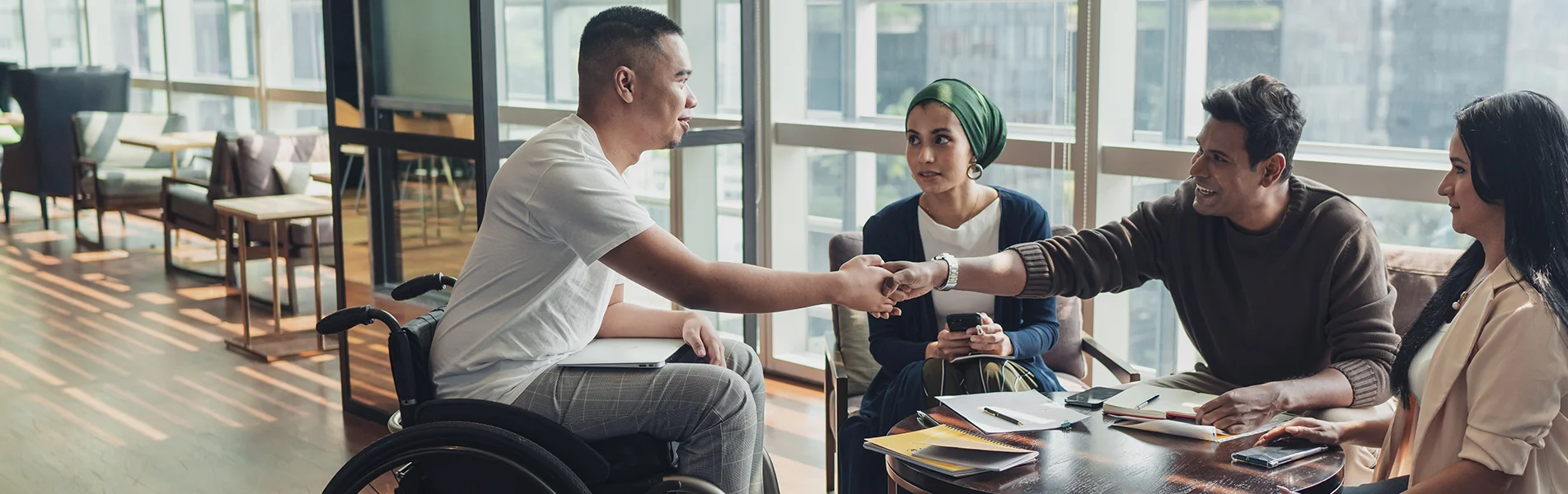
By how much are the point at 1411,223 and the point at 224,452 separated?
3344 millimetres

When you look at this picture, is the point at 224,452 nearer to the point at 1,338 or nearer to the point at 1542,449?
the point at 1,338

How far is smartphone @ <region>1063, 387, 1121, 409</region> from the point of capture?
85.8 inches

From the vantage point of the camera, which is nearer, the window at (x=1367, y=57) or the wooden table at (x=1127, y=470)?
the wooden table at (x=1127, y=470)

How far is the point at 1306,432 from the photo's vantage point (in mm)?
1970

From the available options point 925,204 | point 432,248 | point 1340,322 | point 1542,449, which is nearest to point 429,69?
point 432,248

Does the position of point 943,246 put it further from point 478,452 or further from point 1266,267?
point 478,452

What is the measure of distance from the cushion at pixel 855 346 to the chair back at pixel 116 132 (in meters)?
6.35

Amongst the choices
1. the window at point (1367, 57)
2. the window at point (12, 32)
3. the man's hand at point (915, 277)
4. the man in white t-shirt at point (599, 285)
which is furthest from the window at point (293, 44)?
the man's hand at point (915, 277)

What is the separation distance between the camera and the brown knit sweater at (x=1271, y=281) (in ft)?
7.43

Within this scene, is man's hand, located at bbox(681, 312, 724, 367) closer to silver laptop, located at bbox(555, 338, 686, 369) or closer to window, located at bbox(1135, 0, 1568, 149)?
silver laptop, located at bbox(555, 338, 686, 369)

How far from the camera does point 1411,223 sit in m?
3.11

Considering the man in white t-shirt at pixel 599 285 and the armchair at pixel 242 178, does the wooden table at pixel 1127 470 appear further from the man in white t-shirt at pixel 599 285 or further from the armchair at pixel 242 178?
the armchair at pixel 242 178

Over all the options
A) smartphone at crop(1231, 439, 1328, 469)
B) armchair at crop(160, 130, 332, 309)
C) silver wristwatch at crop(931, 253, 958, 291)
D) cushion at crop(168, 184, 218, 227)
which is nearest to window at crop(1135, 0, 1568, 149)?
silver wristwatch at crop(931, 253, 958, 291)

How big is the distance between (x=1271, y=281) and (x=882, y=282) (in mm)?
710
